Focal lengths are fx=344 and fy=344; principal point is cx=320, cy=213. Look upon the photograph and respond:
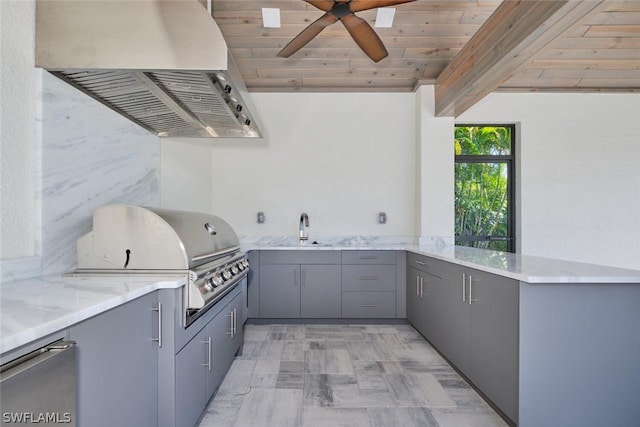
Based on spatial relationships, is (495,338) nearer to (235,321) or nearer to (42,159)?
(235,321)

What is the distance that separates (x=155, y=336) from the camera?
56.9 inches

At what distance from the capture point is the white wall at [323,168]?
4.19 metres

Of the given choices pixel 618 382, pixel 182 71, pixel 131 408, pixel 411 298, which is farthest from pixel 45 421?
pixel 411 298

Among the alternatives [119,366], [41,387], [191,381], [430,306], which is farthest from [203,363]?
[430,306]

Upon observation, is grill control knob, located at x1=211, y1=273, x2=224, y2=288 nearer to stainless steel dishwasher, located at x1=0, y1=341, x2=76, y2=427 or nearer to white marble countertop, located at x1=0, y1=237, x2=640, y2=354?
white marble countertop, located at x1=0, y1=237, x2=640, y2=354

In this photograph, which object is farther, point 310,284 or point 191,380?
point 310,284

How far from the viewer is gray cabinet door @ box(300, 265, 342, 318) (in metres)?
3.66

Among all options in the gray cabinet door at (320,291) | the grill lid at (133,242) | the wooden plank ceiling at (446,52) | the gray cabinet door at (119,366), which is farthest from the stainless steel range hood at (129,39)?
the gray cabinet door at (320,291)

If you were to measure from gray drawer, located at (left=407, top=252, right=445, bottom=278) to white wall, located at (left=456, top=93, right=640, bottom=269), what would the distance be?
5.24 ft

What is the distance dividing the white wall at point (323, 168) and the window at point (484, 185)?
26.7 inches

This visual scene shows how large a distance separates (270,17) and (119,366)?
3.02m

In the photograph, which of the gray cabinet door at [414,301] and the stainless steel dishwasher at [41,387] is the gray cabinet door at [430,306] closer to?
the gray cabinet door at [414,301]

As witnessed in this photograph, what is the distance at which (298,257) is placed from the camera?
3650 mm

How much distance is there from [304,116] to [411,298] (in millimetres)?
2451
